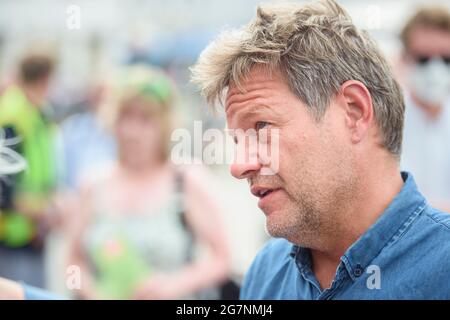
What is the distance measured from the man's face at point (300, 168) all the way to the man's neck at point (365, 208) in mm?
30

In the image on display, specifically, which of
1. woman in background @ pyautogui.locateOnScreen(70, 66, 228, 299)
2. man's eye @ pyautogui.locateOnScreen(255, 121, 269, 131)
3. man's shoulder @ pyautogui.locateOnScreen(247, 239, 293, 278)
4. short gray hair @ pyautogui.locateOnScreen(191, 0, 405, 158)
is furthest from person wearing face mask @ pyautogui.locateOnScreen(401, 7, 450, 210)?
man's eye @ pyautogui.locateOnScreen(255, 121, 269, 131)

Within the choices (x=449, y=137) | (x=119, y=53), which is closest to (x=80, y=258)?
(x=449, y=137)

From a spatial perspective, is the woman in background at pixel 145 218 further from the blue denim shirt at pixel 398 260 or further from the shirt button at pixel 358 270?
the shirt button at pixel 358 270

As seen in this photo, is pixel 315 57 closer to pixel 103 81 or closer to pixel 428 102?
pixel 428 102

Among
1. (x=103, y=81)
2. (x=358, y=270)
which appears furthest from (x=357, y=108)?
(x=103, y=81)

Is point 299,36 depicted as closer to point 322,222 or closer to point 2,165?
point 322,222

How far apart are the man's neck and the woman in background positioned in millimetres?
2103

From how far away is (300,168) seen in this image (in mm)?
2031

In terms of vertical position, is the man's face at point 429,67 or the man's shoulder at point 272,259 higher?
the man's face at point 429,67

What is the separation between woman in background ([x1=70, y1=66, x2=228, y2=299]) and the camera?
4094 mm

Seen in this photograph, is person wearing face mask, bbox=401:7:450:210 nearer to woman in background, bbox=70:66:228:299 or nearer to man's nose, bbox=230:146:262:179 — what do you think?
woman in background, bbox=70:66:228:299

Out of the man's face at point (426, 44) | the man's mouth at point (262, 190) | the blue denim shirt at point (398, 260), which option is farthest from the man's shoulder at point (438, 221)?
the man's face at point (426, 44)

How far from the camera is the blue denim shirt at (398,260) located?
183 cm

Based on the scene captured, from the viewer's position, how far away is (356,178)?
204 cm
